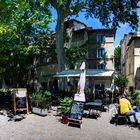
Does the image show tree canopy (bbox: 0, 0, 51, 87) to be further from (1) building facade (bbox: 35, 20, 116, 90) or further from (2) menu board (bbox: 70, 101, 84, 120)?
(1) building facade (bbox: 35, 20, 116, 90)

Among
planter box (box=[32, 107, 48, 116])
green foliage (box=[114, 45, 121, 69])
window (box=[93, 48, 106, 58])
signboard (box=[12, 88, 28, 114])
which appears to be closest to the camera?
planter box (box=[32, 107, 48, 116])

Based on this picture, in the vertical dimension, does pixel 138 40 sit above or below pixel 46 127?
above

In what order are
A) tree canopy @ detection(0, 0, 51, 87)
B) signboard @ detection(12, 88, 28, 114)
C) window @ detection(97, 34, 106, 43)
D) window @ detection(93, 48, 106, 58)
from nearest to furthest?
1. signboard @ detection(12, 88, 28, 114)
2. tree canopy @ detection(0, 0, 51, 87)
3. window @ detection(93, 48, 106, 58)
4. window @ detection(97, 34, 106, 43)

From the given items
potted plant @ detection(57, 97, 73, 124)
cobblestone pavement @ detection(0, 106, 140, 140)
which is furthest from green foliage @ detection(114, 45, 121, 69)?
cobblestone pavement @ detection(0, 106, 140, 140)

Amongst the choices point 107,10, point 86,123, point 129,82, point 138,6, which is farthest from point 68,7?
point 129,82

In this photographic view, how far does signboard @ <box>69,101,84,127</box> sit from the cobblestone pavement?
35cm

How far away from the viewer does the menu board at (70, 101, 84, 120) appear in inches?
582

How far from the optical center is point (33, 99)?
59.4 feet

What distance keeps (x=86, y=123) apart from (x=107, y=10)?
16.0 meters

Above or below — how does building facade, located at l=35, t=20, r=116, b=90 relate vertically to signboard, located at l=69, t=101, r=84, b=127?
above

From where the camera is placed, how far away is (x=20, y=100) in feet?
58.7

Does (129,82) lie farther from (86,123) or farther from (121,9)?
(86,123)

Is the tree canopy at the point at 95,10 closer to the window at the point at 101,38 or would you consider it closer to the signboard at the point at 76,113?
the signboard at the point at 76,113

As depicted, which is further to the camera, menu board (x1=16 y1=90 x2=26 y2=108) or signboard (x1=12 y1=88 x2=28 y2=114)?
menu board (x1=16 y1=90 x2=26 y2=108)
